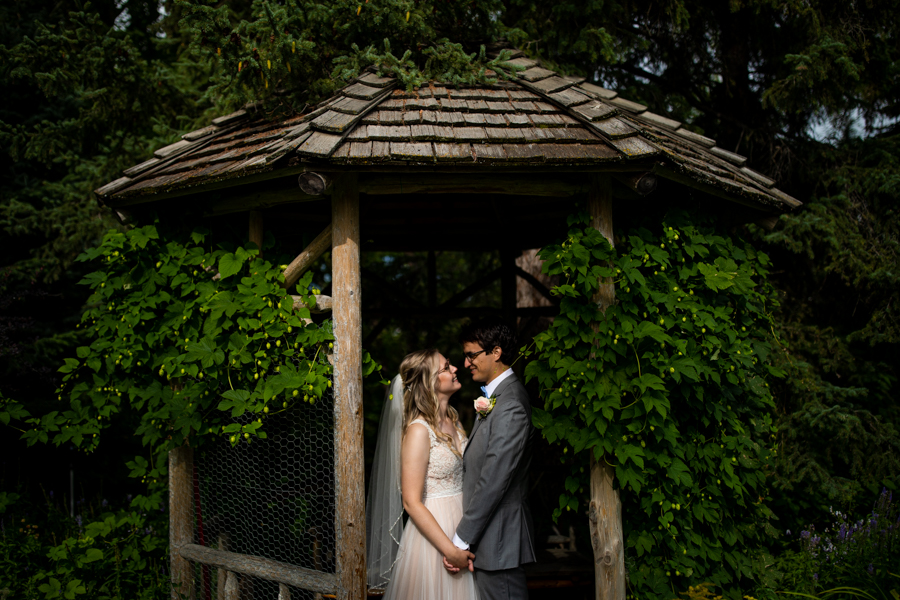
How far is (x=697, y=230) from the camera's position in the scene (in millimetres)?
4188

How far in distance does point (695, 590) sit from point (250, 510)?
3.05 meters

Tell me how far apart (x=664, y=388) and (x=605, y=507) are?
913mm

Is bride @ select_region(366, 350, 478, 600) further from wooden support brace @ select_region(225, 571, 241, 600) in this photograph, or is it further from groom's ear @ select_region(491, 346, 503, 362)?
wooden support brace @ select_region(225, 571, 241, 600)

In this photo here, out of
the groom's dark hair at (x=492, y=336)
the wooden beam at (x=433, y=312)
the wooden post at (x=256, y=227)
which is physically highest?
the wooden post at (x=256, y=227)

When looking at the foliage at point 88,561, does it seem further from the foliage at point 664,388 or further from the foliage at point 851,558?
the foliage at point 851,558

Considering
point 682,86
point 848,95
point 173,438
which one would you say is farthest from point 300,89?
point 848,95

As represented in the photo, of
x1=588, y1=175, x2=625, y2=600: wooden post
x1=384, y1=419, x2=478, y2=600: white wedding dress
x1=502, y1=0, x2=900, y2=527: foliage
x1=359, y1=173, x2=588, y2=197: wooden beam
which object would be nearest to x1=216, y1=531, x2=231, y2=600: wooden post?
x1=384, y1=419, x2=478, y2=600: white wedding dress

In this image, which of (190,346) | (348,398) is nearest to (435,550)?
(348,398)

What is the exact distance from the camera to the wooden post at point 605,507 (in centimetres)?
390

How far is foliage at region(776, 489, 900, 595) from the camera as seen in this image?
4.21 m

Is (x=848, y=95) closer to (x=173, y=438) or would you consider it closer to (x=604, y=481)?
(x=604, y=481)

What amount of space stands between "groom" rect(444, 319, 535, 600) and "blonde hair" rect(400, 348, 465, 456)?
27 cm

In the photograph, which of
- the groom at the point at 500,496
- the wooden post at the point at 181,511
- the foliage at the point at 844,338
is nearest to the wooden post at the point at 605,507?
the groom at the point at 500,496

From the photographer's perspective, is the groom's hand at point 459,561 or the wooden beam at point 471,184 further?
the wooden beam at point 471,184
